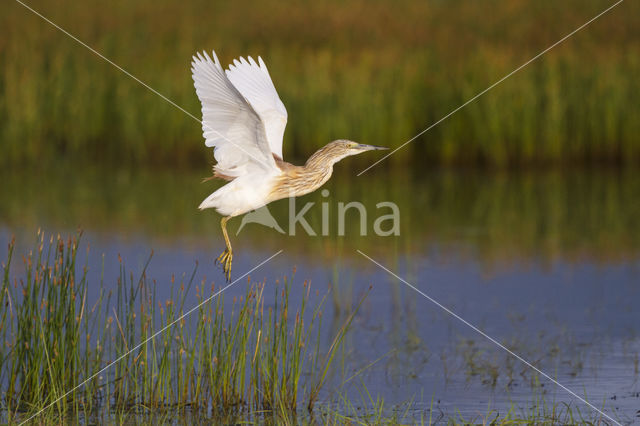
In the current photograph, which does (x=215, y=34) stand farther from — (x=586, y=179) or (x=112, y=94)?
(x=586, y=179)

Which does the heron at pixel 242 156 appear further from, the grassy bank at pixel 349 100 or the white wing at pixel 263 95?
the grassy bank at pixel 349 100

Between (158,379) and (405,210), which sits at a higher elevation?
(405,210)

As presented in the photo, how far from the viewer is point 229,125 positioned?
240 inches

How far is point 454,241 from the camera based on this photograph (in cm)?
1142

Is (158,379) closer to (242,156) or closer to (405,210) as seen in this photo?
(242,156)

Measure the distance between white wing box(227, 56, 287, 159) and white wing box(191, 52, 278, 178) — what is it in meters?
0.41

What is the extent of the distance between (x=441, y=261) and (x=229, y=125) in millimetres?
4801

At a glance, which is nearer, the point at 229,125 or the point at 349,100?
the point at 229,125

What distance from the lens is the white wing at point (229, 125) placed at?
5.84 metres

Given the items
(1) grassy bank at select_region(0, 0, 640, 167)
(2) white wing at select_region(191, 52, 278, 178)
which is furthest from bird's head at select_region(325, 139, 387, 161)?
(1) grassy bank at select_region(0, 0, 640, 167)

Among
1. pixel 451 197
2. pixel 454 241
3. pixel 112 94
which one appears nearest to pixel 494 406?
pixel 454 241

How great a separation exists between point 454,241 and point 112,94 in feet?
22.0

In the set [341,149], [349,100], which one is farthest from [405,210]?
[341,149]

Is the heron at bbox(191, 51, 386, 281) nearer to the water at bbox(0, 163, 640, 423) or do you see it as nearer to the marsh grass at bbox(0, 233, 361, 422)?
the marsh grass at bbox(0, 233, 361, 422)
